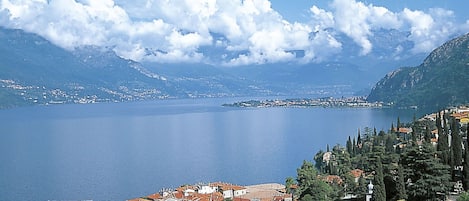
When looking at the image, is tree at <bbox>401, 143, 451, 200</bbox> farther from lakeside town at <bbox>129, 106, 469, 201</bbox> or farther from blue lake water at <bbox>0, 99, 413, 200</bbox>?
blue lake water at <bbox>0, 99, 413, 200</bbox>

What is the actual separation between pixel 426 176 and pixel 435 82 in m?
118

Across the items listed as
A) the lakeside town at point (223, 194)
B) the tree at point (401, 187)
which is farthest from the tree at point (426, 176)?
the lakeside town at point (223, 194)

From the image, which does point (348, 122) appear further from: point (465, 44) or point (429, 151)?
point (429, 151)

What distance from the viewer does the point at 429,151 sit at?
2525 cm

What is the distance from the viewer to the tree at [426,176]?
80.1ft

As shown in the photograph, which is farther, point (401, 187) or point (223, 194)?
point (223, 194)

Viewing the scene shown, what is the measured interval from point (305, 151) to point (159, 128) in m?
42.6

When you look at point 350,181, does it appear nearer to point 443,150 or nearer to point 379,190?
point 443,150

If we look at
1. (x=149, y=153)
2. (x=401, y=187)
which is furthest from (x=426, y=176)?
(x=149, y=153)

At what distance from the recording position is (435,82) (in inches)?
5330

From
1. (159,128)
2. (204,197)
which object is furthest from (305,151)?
(159,128)

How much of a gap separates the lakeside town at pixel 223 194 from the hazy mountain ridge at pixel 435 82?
229 ft

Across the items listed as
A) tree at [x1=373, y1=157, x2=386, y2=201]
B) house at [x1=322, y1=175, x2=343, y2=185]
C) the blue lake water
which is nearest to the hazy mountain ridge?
the blue lake water

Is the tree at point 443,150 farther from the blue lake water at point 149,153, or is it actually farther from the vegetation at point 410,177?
the blue lake water at point 149,153
